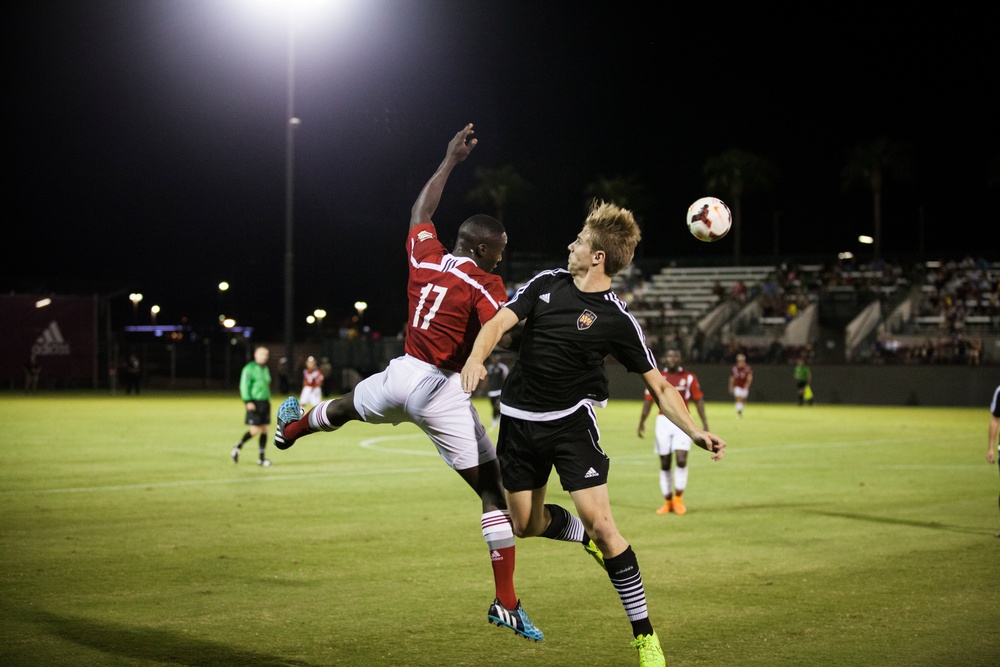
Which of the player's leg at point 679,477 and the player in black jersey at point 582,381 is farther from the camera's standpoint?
the player's leg at point 679,477

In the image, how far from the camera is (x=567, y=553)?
11.5 m

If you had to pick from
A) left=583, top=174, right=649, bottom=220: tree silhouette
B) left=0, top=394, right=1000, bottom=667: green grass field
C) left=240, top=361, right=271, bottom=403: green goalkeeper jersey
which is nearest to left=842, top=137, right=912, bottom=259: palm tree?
left=583, top=174, right=649, bottom=220: tree silhouette

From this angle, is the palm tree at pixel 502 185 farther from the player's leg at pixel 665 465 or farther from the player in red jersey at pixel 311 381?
the player's leg at pixel 665 465

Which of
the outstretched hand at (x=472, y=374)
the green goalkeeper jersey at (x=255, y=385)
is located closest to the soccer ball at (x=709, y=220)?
the outstretched hand at (x=472, y=374)

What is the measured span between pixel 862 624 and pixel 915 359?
135ft

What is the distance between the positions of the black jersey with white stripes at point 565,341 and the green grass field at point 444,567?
1826mm

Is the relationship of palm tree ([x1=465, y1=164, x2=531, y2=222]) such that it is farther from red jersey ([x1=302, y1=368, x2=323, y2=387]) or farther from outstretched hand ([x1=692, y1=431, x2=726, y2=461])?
outstretched hand ([x1=692, y1=431, x2=726, y2=461])

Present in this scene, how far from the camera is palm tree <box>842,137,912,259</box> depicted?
75.6 m

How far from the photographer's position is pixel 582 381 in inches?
270

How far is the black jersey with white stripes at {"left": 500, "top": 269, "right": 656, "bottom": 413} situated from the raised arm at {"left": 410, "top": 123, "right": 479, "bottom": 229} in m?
1.47

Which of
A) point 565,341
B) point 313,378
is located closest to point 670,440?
point 565,341

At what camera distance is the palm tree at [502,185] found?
82500mm

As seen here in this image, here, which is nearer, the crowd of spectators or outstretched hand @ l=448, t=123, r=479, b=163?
outstretched hand @ l=448, t=123, r=479, b=163

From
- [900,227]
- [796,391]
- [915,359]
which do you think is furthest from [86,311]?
[900,227]
